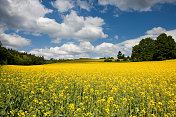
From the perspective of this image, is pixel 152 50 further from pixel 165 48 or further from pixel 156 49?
pixel 165 48

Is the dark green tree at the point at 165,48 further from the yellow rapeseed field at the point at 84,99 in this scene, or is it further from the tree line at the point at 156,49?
the yellow rapeseed field at the point at 84,99

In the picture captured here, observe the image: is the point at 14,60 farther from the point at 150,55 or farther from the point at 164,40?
the point at 164,40

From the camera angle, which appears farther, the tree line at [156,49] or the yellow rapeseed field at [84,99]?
the tree line at [156,49]

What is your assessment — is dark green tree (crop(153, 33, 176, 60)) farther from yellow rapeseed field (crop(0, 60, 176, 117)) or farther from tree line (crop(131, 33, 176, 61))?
yellow rapeseed field (crop(0, 60, 176, 117))

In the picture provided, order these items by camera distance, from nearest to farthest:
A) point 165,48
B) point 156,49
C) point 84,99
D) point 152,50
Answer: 1. point 84,99
2. point 165,48
3. point 156,49
4. point 152,50

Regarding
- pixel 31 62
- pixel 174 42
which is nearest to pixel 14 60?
pixel 31 62

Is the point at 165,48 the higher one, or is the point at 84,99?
the point at 165,48

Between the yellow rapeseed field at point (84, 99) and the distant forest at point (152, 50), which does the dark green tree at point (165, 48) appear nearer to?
the distant forest at point (152, 50)

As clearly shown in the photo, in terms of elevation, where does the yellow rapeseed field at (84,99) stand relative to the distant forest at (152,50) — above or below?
below

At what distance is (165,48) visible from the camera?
41.4 meters

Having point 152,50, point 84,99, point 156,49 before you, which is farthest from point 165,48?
point 84,99

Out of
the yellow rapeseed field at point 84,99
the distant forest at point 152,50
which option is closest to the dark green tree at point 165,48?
the distant forest at point 152,50

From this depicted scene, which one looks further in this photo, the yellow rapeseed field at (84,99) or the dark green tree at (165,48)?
the dark green tree at (165,48)

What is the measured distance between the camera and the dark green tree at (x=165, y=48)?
4106 centimetres
